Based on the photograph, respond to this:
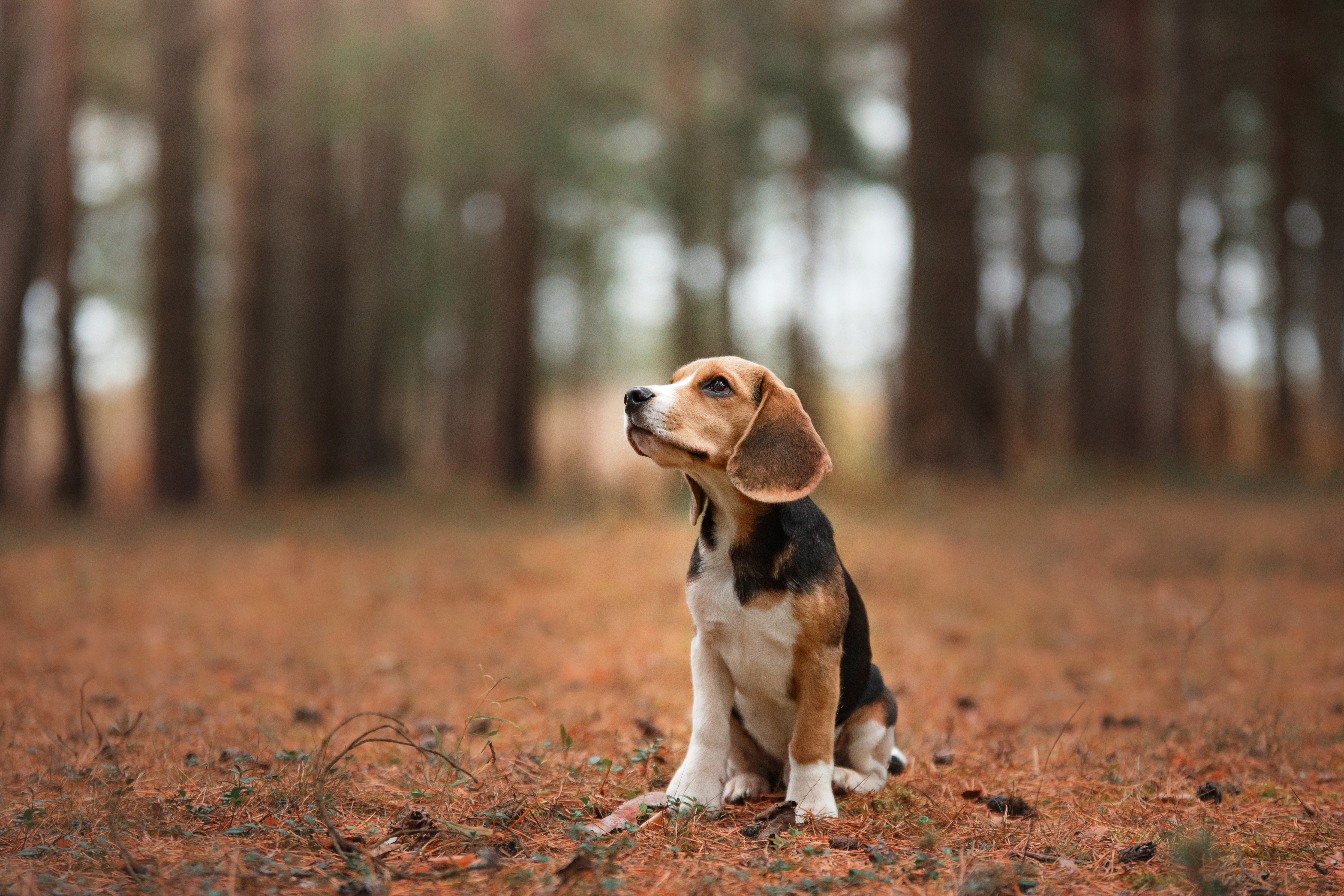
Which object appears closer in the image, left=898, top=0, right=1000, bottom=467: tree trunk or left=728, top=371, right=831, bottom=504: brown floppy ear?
left=728, top=371, right=831, bottom=504: brown floppy ear

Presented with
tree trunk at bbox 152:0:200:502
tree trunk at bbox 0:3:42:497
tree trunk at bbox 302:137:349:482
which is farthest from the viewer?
tree trunk at bbox 302:137:349:482

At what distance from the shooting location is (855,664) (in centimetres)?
374

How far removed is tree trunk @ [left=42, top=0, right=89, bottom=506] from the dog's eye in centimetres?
1516

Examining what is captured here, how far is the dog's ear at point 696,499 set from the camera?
3.76m

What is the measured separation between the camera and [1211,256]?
26688 mm

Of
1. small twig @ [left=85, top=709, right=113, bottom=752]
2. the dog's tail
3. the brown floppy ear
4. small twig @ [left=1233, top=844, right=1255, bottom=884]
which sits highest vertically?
the brown floppy ear

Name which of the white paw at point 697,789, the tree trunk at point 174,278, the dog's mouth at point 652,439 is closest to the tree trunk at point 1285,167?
→ the white paw at point 697,789

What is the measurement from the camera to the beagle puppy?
11.2 feet

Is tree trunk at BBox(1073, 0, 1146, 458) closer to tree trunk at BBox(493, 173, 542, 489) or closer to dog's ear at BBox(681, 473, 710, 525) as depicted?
tree trunk at BBox(493, 173, 542, 489)

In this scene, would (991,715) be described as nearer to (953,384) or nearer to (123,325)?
(953,384)

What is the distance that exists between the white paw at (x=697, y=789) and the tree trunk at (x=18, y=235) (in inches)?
569

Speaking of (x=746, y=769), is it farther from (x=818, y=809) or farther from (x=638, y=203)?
(x=638, y=203)

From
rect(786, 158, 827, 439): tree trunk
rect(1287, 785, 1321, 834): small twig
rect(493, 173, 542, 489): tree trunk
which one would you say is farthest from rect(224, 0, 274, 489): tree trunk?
rect(1287, 785, 1321, 834): small twig

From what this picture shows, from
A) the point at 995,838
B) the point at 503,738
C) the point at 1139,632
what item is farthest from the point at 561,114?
the point at 995,838
